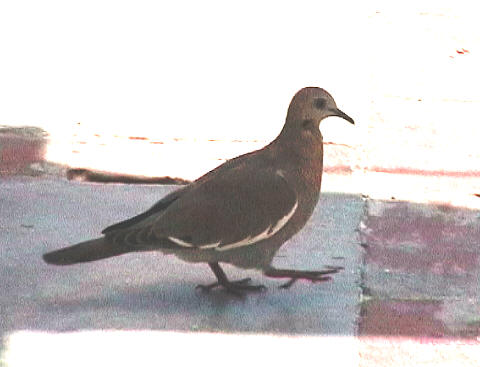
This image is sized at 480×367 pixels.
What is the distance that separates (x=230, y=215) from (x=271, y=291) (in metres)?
0.46

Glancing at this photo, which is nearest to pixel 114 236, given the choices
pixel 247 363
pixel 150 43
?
pixel 247 363

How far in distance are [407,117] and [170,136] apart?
125 cm

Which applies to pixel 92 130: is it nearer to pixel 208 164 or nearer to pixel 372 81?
pixel 208 164

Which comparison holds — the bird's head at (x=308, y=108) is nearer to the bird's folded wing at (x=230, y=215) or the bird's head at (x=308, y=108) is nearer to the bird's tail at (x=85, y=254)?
the bird's folded wing at (x=230, y=215)

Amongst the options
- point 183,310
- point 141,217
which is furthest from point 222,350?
point 141,217

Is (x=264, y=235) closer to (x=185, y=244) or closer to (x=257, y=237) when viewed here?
(x=257, y=237)

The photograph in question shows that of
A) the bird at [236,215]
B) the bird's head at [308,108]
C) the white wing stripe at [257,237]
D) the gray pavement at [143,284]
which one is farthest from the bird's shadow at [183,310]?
the bird's head at [308,108]

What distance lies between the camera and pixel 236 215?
15.8 ft

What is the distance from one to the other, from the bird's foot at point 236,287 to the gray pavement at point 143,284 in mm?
25

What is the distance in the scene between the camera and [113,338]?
4.69 m

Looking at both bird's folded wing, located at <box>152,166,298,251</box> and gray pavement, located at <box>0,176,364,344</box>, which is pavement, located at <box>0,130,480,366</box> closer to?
gray pavement, located at <box>0,176,364,344</box>

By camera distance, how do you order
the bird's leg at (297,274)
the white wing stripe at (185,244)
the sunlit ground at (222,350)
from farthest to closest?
the bird's leg at (297,274) → the white wing stripe at (185,244) → the sunlit ground at (222,350)

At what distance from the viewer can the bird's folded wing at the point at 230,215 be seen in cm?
481

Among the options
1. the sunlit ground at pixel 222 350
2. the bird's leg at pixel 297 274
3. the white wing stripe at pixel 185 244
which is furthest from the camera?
the bird's leg at pixel 297 274
